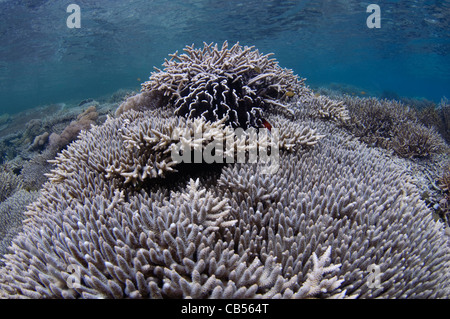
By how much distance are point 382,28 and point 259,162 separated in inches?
1541

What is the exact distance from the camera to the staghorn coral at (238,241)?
5.55ft

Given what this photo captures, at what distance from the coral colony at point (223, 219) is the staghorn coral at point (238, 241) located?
0.01m

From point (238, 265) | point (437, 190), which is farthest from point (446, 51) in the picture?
point (238, 265)

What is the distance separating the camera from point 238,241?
2197 mm

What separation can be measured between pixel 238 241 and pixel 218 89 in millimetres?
2919

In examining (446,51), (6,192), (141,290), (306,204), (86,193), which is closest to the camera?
(141,290)

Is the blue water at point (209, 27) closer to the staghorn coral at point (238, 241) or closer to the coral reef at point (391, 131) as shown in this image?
the coral reef at point (391, 131)

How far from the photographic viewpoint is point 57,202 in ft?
9.98

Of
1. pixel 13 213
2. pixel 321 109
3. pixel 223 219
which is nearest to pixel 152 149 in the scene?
pixel 223 219

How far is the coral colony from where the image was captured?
1.72 metres

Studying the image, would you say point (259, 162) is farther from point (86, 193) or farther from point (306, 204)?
point (86, 193)

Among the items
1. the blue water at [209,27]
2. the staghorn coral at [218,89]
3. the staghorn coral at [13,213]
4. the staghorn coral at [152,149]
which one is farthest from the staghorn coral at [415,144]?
the blue water at [209,27]

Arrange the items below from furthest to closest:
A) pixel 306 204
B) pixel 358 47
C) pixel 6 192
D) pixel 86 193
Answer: pixel 358 47 → pixel 6 192 → pixel 86 193 → pixel 306 204

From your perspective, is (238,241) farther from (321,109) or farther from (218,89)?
(321,109)
